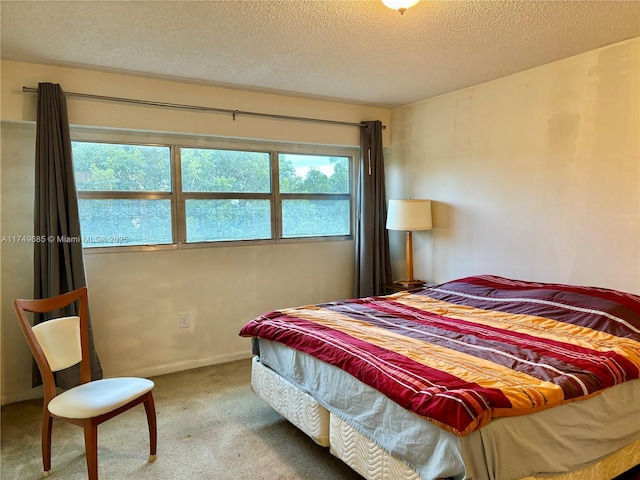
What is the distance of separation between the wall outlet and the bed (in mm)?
1155

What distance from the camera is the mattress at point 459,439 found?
4.88 feet

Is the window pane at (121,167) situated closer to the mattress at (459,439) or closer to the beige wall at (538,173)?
the mattress at (459,439)

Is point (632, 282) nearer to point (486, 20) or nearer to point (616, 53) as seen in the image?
point (616, 53)

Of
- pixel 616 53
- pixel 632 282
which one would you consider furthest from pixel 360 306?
pixel 616 53

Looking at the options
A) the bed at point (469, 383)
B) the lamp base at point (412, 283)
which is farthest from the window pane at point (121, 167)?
the lamp base at point (412, 283)

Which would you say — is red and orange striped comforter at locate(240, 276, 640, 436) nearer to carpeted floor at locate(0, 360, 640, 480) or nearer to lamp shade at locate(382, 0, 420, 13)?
carpeted floor at locate(0, 360, 640, 480)

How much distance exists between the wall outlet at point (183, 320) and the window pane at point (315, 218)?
1.15 m

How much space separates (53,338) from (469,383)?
6.83ft

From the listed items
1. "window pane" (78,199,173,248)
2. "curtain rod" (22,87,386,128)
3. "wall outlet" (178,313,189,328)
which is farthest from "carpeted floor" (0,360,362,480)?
"curtain rod" (22,87,386,128)

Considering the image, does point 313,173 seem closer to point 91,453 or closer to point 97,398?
point 97,398

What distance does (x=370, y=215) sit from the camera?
426 centimetres

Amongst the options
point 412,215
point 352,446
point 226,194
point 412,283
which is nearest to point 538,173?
point 412,215

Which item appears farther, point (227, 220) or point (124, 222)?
point (227, 220)

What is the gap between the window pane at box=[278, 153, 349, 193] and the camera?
4180 millimetres
